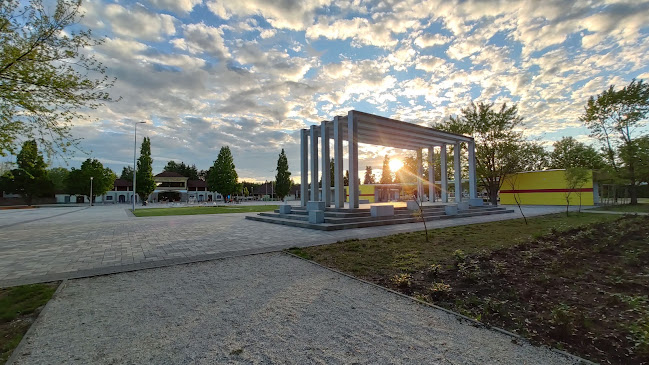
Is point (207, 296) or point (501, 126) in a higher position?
point (501, 126)

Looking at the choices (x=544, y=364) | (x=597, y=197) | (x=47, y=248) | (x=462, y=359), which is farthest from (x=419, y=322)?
(x=597, y=197)

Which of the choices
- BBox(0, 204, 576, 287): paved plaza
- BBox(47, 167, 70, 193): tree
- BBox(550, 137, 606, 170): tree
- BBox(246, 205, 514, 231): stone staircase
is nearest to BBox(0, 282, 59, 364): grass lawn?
BBox(0, 204, 576, 287): paved plaza

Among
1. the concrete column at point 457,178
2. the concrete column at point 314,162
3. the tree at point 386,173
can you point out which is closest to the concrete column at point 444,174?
the concrete column at point 457,178

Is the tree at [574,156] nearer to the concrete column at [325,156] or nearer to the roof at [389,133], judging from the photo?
the roof at [389,133]

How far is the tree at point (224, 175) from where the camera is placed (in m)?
48.7

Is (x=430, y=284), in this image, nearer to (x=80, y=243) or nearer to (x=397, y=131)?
(x=80, y=243)

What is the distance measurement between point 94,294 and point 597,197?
120 ft

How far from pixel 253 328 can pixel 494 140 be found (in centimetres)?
3129

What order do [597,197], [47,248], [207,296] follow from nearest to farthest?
1. [207,296]
2. [47,248]
3. [597,197]

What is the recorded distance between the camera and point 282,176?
58719 millimetres

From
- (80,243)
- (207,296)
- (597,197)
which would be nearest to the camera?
(207,296)

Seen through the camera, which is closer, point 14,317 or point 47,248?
point 14,317

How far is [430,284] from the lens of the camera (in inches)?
186

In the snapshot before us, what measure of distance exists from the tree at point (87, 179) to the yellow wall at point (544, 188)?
6797 centimetres
